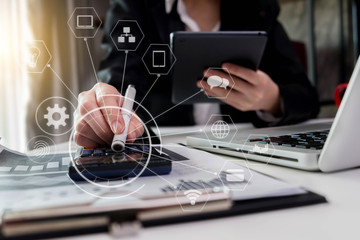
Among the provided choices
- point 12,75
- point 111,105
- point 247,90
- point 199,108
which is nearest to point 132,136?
point 111,105

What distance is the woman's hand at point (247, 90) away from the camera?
1.51ft

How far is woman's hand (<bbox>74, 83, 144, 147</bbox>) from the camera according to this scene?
0.30 meters

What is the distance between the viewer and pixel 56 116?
0.27m

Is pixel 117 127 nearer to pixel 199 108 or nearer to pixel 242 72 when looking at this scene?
pixel 242 72

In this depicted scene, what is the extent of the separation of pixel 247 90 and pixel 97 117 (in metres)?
0.27

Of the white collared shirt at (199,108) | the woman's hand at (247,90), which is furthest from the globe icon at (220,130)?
the white collared shirt at (199,108)

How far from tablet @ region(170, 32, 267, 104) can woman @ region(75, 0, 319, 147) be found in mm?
16

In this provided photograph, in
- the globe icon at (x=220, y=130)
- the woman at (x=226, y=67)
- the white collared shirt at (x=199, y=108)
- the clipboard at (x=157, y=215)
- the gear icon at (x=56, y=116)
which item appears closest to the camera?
the clipboard at (x=157, y=215)

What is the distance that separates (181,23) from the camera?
67 centimetres

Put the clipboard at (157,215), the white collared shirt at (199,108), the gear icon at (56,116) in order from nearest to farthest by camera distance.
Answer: the clipboard at (157,215)
the gear icon at (56,116)
the white collared shirt at (199,108)

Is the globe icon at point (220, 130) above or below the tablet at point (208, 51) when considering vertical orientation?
below

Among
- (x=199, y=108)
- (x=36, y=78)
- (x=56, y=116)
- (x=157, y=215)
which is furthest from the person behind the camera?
(x=199, y=108)

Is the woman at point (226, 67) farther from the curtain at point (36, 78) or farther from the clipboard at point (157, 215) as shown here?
the clipboard at point (157, 215)

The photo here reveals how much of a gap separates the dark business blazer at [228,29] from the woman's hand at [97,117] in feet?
0.65
